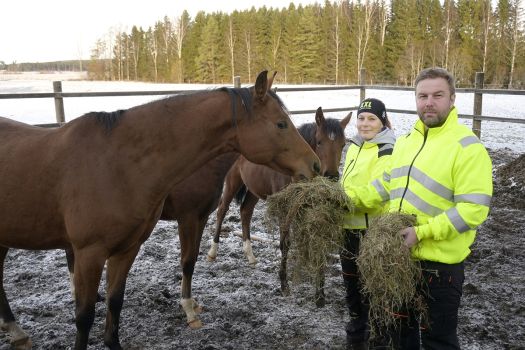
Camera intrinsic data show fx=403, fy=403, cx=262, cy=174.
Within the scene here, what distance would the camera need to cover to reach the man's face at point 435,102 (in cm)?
186

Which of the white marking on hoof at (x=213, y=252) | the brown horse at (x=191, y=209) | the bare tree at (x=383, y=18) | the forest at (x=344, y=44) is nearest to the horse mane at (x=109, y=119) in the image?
the brown horse at (x=191, y=209)

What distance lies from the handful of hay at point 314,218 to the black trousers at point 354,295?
0.27 m

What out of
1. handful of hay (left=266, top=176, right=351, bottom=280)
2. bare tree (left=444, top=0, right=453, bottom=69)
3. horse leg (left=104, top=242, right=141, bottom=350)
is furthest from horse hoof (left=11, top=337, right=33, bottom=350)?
bare tree (left=444, top=0, right=453, bottom=69)

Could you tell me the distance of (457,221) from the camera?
1.72 metres

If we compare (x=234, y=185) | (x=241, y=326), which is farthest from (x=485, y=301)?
(x=234, y=185)

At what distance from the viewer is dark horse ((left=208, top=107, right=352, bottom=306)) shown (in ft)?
11.4

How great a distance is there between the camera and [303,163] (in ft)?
8.31

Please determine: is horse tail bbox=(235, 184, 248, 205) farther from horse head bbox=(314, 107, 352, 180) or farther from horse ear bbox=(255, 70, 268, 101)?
horse ear bbox=(255, 70, 268, 101)

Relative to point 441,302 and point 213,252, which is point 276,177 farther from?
point 441,302

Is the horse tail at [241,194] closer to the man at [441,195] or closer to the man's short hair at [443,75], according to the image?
the man at [441,195]

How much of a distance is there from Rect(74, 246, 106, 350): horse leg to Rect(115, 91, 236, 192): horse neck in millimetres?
578

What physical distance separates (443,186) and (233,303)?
2.48m

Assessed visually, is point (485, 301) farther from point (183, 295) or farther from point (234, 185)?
point (234, 185)

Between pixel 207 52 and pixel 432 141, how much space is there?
159ft
